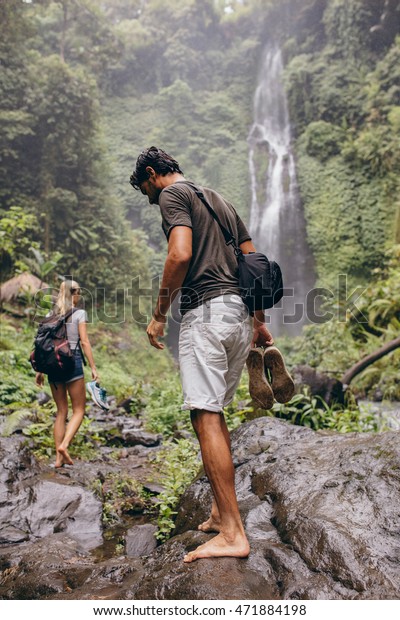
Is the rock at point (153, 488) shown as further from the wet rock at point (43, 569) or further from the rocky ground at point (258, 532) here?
the wet rock at point (43, 569)

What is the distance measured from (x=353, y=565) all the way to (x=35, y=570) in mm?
1574

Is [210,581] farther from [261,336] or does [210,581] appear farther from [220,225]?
[220,225]

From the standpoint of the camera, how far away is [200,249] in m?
2.45

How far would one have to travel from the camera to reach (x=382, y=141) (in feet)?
63.9

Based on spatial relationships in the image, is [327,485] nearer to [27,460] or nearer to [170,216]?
[170,216]

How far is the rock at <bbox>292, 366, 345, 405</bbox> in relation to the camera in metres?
5.59

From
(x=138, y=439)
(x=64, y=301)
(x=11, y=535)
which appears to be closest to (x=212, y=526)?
(x=11, y=535)

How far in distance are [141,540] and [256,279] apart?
1930 millimetres

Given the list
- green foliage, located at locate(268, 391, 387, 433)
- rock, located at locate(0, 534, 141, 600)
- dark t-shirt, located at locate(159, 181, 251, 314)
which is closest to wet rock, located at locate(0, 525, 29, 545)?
rock, located at locate(0, 534, 141, 600)

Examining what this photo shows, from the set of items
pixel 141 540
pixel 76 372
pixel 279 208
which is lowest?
pixel 141 540

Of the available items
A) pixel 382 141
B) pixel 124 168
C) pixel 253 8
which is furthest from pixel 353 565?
pixel 253 8

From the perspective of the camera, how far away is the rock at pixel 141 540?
2.91m

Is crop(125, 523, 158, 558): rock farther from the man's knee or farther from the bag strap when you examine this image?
the bag strap

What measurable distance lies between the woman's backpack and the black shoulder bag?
243 centimetres
